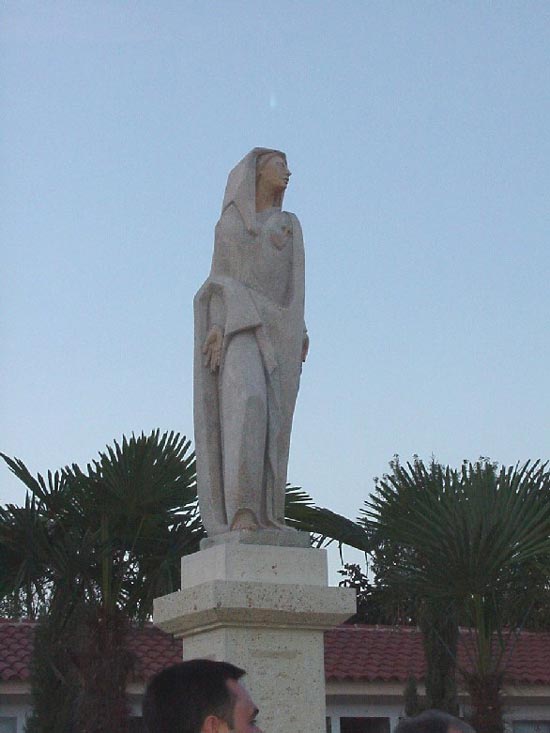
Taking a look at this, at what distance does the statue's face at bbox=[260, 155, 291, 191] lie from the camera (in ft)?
24.4

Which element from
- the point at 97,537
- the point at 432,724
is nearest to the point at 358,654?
the point at 97,537

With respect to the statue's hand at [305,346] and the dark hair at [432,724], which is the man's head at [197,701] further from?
the statue's hand at [305,346]

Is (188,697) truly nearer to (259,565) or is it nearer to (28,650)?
(259,565)

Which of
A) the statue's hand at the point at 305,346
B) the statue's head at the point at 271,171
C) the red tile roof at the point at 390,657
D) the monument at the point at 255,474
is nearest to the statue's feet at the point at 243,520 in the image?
the monument at the point at 255,474

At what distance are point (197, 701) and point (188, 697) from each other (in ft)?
0.08

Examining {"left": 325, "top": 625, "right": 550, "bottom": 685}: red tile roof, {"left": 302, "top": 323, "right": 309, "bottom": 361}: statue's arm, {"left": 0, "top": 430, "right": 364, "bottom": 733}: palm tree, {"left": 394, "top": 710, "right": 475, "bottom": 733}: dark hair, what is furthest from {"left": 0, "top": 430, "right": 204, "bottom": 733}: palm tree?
{"left": 394, "top": 710, "right": 475, "bottom": 733}: dark hair

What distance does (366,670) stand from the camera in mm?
21562

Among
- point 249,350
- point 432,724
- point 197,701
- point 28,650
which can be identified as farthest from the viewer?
point 28,650

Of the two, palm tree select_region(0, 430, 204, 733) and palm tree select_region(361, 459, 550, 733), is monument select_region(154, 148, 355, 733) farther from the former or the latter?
palm tree select_region(0, 430, 204, 733)

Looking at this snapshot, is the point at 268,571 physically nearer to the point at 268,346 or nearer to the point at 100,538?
the point at 268,346

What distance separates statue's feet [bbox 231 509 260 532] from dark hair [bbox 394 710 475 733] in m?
3.51

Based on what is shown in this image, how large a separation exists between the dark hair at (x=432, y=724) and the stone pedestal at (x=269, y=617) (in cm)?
318

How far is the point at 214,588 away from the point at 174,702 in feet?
10.9

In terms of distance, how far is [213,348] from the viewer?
7.16 meters
